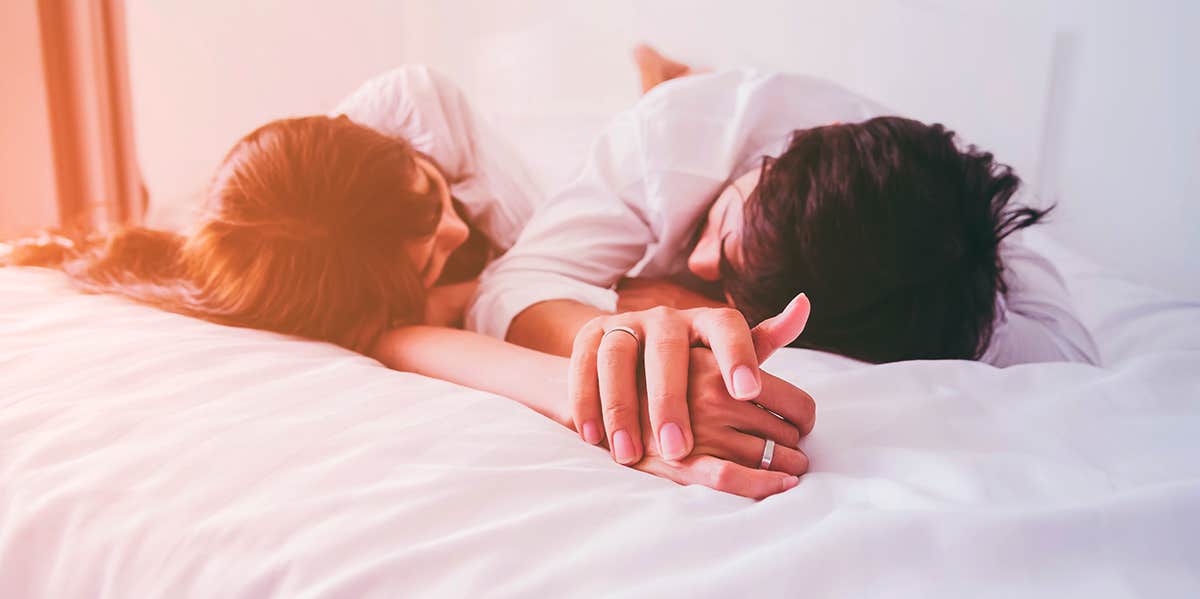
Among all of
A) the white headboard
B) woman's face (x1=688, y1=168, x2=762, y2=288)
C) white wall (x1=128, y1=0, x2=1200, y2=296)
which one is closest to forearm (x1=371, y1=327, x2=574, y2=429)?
woman's face (x1=688, y1=168, x2=762, y2=288)

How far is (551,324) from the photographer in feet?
2.75

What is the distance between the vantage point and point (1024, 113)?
1399mm

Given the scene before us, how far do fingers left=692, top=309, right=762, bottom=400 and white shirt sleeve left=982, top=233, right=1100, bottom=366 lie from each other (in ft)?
1.76

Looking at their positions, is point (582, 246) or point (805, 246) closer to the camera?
point (805, 246)

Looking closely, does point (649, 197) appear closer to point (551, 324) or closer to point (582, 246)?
point (582, 246)

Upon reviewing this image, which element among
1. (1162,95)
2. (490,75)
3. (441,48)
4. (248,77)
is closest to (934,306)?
(1162,95)

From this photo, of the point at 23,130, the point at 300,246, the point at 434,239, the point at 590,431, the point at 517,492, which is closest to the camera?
the point at 517,492

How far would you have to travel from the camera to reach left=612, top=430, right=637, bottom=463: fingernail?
1.59 feet

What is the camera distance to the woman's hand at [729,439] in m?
0.45

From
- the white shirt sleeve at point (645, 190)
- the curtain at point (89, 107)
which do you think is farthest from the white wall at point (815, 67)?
the white shirt sleeve at point (645, 190)

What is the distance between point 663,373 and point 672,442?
49 millimetres

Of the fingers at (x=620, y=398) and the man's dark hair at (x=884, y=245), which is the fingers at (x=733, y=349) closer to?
the fingers at (x=620, y=398)

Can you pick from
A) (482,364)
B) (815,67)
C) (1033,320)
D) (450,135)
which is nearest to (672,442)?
(482,364)

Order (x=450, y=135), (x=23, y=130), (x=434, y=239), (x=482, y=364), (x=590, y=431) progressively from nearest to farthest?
(x=590, y=431) → (x=482, y=364) → (x=434, y=239) → (x=450, y=135) → (x=23, y=130)
